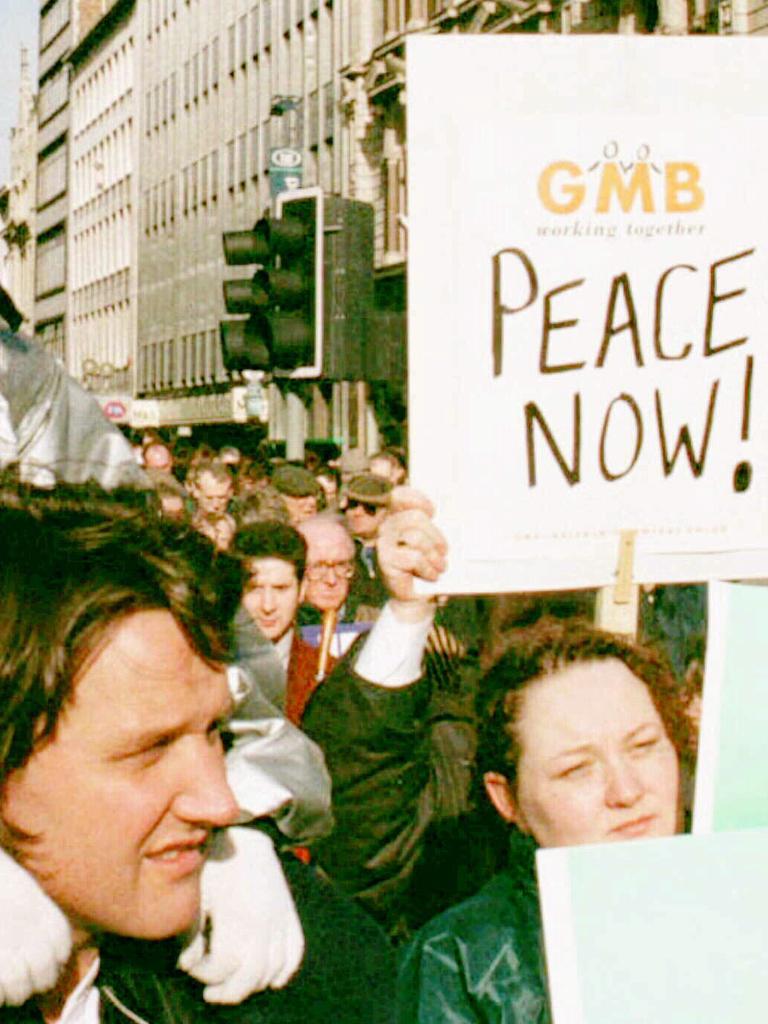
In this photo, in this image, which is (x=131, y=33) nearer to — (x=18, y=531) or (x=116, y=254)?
(x=116, y=254)

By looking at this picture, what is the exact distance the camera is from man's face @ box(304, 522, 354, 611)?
249 inches

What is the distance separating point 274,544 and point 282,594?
28 centimetres

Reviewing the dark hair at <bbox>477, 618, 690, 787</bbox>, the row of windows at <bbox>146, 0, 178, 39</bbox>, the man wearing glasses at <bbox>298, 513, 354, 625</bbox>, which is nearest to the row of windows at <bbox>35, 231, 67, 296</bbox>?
the row of windows at <bbox>146, 0, 178, 39</bbox>

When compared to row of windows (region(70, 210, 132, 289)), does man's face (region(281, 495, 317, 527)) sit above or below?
below

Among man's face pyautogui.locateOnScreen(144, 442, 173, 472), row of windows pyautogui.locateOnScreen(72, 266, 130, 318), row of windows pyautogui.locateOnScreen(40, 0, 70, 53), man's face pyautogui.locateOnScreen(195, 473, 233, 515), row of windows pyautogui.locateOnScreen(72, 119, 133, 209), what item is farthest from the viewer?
row of windows pyautogui.locateOnScreen(40, 0, 70, 53)

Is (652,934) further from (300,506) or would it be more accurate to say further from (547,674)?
(300,506)

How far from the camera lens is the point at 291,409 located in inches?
383

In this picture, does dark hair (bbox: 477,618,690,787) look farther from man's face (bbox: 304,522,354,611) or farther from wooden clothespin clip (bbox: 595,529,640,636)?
man's face (bbox: 304,522,354,611)

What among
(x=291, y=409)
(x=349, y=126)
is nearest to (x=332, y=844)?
(x=291, y=409)

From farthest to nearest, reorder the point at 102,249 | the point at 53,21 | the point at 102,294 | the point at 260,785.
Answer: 1. the point at 53,21
2. the point at 102,249
3. the point at 102,294
4. the point at 260,785

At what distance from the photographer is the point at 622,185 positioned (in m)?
2.96

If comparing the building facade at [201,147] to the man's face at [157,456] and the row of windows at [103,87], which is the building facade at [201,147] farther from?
the man's face at [157,456]

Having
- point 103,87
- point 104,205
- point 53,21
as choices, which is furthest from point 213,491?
point 53,21

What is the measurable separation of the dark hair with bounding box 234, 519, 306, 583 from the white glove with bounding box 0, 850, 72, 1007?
360 cm
